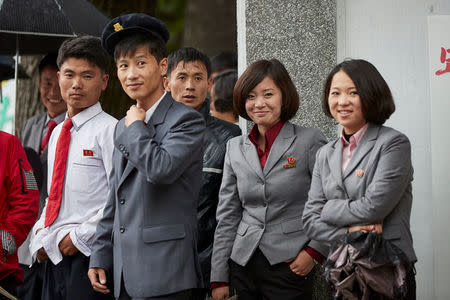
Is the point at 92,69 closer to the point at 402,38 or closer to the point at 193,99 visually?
the point at 193,99

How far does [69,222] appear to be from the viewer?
4.28 metres

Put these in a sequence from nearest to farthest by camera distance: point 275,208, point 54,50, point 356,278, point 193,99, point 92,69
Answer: point 356,278 → point 275,208 → point 92,69 → point 193,99 → point 54,50

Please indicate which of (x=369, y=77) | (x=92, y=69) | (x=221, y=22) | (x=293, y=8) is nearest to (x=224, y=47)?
(x=221, y=22)

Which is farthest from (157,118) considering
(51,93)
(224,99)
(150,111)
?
(51,93)

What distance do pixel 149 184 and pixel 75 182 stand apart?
89cm

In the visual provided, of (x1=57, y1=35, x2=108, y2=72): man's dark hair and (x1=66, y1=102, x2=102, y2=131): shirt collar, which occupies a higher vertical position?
(x1=57, y1=35, x2=108, y2=72): man's dark hair

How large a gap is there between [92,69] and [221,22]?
6841 mm

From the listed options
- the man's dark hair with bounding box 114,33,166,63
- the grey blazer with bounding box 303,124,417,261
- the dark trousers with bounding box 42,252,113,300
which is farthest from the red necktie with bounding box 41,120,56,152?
the grey blazer with bounding box 303,124,417,261

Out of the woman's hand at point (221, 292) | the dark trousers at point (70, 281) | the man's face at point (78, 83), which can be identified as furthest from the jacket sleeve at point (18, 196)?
the woman's hand at point (221, 292)

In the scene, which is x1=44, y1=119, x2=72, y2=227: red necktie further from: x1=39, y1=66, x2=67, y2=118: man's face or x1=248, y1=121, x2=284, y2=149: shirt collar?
x1=39, y1=66, x2=67, y2=118: man's face

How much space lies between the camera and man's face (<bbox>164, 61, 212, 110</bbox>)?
4.98 metres

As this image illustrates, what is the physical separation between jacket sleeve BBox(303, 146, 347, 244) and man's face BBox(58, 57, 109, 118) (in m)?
1.49

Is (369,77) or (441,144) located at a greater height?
(369,77)

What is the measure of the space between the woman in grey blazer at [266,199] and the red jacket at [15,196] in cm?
110
